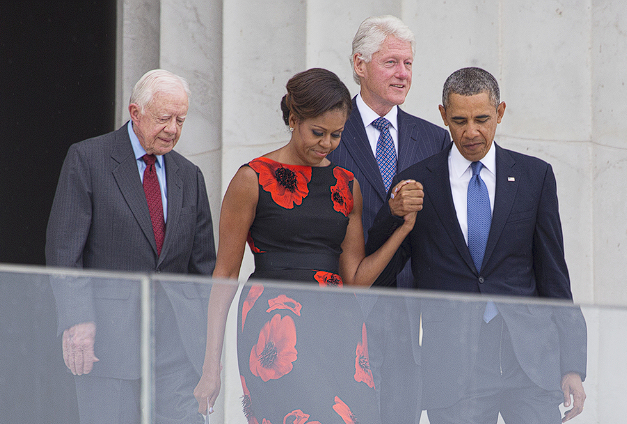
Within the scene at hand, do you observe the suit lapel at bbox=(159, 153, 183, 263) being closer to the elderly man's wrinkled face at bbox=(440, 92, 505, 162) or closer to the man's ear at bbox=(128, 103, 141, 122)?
the man's ear at bbox=(128, 103, 141, 122)

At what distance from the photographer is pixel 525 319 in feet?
7.44

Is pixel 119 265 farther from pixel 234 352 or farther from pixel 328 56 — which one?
pixel 328 56

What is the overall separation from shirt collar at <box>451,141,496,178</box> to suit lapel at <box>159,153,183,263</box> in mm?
1099

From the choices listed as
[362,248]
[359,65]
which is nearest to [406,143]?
[359,65]

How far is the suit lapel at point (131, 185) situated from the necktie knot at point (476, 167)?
124cm

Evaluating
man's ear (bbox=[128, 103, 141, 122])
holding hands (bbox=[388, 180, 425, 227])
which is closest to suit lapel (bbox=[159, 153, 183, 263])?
man's ear (bbox=[128, 103, 141, 122])

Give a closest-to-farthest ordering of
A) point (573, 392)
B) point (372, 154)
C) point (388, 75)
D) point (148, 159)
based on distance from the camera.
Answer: point (573, 392), point (148, 159), point (372, 154), point (388, 75)

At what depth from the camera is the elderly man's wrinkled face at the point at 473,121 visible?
2891 mm

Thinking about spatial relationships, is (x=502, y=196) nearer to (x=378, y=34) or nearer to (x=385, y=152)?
(x=385, y=152)

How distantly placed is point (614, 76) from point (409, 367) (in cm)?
382

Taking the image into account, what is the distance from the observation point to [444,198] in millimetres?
2926

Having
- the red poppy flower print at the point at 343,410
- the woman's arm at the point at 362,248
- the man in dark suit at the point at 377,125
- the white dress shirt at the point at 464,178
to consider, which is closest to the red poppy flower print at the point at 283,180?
the woman's arm at the point at 362,248

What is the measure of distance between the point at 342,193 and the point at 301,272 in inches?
13.9

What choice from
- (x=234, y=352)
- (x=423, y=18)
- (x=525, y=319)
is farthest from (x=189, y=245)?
(x=423, y=18)
